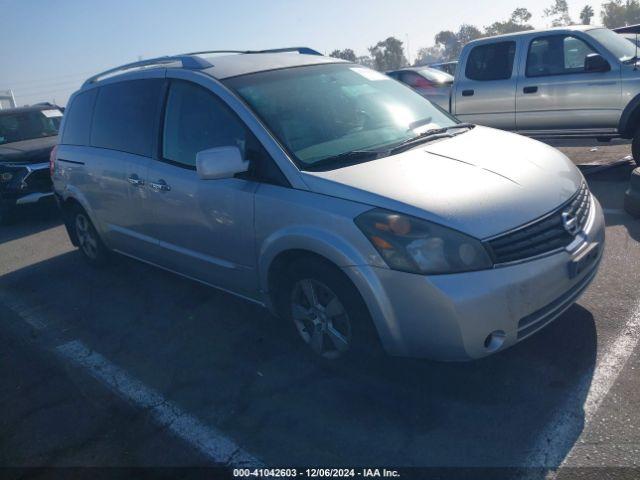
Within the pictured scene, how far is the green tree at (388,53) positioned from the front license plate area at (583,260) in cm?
7174

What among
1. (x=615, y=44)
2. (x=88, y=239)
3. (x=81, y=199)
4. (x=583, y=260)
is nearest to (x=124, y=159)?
(x=81, y=199)

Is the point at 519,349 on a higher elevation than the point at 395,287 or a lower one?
lower

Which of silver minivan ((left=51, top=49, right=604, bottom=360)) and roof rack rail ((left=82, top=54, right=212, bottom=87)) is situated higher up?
roof rack rail ((left=82, top=54, right=212, bottom=87))

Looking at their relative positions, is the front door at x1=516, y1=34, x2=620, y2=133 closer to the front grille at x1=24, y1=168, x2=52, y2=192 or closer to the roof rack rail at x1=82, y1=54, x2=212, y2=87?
the roof rack rail at x1=82, y1=54, x2=212, y2=87

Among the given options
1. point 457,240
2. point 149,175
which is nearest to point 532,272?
point 457,240

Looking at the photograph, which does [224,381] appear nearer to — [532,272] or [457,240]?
[457,240]

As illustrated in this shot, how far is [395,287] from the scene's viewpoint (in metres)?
2.79

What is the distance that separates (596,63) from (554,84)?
594 mm

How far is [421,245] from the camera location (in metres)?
2.75

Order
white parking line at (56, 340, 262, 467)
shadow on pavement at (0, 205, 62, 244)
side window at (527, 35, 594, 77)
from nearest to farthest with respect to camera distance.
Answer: white parking line at (56, 340, 262, 467)
side window at (527, 35, 594, 77)
shadow on pavement at (0, 205, 62, 244)

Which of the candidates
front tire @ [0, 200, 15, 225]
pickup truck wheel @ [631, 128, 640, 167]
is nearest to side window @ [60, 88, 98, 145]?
front tire @ [0, 200, 15, 225]

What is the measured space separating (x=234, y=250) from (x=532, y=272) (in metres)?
1.88

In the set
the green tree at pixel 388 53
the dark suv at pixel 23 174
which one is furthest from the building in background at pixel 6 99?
the dark suv at pixel 23 174

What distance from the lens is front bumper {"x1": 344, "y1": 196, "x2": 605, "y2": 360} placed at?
8.74 ft
